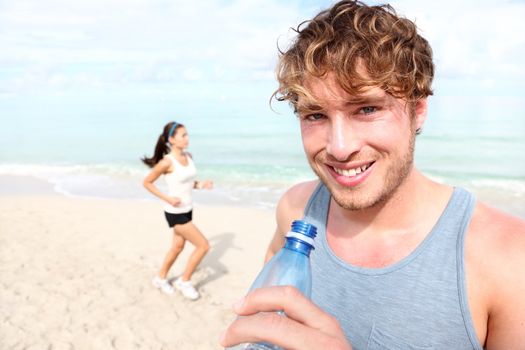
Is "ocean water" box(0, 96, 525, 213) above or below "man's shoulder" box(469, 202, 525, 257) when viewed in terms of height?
below

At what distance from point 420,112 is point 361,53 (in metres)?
0.46

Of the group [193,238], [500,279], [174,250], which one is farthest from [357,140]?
[174,250]

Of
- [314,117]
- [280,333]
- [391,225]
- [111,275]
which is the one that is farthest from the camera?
[111,275]

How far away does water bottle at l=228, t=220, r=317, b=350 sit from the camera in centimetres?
144

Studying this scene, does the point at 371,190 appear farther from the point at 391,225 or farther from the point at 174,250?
the point at 174,250

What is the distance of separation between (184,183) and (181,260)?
7.20ft

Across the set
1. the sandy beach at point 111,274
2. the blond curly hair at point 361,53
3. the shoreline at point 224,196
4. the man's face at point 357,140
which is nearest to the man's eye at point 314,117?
the man's face at point 357,140

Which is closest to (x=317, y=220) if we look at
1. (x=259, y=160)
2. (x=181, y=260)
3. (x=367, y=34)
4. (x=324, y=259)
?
(x=324, y=259)

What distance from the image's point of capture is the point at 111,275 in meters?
7.24

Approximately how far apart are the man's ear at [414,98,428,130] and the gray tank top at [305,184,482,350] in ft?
1.25

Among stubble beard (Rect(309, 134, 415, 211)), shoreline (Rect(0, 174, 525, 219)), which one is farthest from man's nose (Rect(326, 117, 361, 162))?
shoreline (Rect(0, 174, 525, 219))

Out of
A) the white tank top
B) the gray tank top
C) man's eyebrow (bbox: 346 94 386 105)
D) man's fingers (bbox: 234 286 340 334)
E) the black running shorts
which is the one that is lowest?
the black running shorts

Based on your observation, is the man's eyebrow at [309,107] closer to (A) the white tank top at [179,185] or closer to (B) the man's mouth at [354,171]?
(B) the man's mouth at [354,171]

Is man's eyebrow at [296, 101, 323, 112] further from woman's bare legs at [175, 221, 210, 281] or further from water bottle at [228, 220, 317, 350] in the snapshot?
woman's bare legs at [175, 221, 210, 281]
